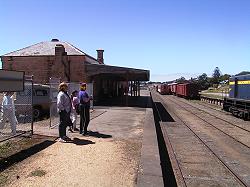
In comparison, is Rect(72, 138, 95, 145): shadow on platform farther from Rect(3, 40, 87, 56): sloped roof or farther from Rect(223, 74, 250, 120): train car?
Rect(3, 40, 87, 56): sloped roof

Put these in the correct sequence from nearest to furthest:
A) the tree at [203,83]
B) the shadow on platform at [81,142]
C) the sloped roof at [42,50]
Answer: the shadow on platform at [81,142], the sloped roof at [42,50], the tree at [203,83]

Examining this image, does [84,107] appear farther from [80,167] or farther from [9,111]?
[80,167]

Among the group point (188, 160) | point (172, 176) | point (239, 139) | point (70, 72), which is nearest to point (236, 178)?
point (172, 176)

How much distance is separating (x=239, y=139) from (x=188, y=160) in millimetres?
5637

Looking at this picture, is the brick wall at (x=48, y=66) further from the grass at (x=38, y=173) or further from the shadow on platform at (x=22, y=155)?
the grass at (x=38, y=173)

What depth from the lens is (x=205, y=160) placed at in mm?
11555

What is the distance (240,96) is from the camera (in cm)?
2712

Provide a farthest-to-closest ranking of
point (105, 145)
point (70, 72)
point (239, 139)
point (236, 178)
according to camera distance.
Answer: point (70, 72) < point (239, 139) < point (105, 145) < point (236, 178)

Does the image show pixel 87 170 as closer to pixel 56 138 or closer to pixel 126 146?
pixel 126 146

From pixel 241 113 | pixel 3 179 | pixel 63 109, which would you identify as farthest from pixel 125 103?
pixel 3 179

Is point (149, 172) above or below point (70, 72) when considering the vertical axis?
below

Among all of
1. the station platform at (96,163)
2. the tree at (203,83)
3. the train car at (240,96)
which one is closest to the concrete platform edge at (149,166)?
the station platform at (96,163)

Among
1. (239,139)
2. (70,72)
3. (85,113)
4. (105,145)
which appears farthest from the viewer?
(70,72)

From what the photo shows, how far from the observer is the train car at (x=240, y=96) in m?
25.2
